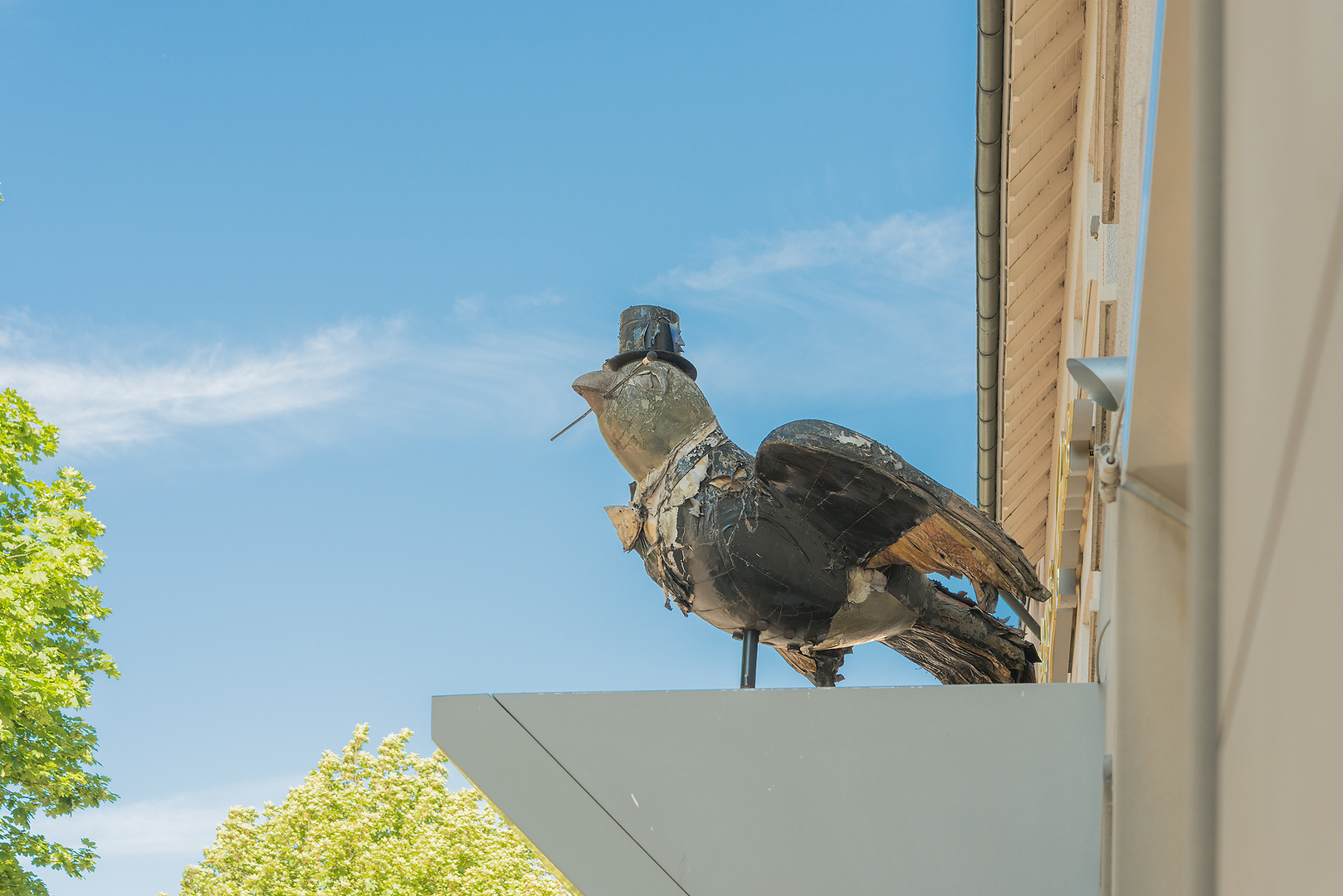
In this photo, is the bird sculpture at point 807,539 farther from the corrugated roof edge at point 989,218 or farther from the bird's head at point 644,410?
the corrugated roof edge at point 989,218

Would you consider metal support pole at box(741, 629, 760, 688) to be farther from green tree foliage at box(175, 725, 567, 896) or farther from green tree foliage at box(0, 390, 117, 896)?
Result: green tree foliage at box(175, 725, 567, 896)

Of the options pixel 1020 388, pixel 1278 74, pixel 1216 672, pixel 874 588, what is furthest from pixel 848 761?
pixel 1020 388

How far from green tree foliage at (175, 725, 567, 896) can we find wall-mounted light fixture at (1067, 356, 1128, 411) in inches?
729

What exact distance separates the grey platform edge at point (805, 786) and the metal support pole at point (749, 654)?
80cm

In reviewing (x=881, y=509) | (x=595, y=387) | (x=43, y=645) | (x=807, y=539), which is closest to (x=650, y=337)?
(x=595, y=387)

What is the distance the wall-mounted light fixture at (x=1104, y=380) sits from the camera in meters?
2.95

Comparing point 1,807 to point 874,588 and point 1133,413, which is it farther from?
point 1133,413

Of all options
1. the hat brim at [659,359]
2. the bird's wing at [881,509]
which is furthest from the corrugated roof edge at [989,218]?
the hat brim at [659,359]

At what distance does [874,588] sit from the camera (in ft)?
14.4

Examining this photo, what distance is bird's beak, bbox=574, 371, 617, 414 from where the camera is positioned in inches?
189

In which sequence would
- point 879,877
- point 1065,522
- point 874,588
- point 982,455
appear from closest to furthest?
point 879,877 < point 874,588 < point 1065,522 < point 982,455

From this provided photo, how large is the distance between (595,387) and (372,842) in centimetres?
1975

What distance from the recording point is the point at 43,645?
15.4 m

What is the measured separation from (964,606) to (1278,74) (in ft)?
12.2
